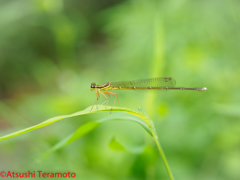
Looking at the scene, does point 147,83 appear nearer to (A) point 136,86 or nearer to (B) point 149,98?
(A) point 136,86

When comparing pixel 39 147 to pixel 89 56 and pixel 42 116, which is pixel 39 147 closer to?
pixel 42 116

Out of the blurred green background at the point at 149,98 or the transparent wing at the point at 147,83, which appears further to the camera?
the transparent wing at the point at 147,83

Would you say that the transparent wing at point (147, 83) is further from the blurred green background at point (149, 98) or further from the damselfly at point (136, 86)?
the blurred green background at point (149, 98)

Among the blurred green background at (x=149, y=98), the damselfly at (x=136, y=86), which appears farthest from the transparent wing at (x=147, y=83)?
the blurred green background at (x=149, y=98)

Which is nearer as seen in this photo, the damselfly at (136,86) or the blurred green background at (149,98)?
the blurred green background at (149,98)

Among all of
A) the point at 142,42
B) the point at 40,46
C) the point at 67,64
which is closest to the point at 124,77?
the point at 142,42

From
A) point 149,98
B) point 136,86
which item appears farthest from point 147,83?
point 149,98

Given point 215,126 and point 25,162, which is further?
point 215,126

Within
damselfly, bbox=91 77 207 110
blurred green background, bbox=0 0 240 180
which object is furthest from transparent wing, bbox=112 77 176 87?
blurred green background, bbox=0 0 240 180

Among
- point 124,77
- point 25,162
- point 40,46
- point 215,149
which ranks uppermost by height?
point 40,46
